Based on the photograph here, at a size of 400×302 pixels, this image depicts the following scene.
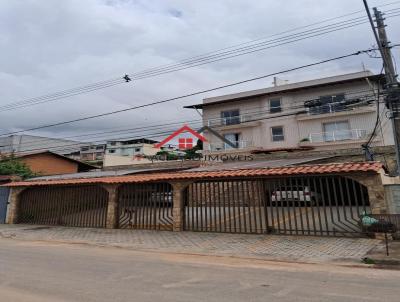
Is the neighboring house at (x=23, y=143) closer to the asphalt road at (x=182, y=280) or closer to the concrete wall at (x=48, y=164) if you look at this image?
the concrete wall at (x=48, y=164)

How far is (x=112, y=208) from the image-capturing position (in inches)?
629

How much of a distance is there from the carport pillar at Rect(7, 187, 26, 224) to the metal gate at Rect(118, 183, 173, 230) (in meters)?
8.62

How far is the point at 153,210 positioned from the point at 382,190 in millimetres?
9765

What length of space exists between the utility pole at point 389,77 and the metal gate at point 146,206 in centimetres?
954

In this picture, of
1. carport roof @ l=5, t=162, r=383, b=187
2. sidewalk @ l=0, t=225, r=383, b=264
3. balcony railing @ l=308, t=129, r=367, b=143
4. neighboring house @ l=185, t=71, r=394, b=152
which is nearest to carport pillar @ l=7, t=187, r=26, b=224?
sidewalk @ l=0, t=225, r=383, b=264

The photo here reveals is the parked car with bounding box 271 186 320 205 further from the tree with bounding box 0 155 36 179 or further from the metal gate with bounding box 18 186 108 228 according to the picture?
the tree with bounding box 0 155 36 179

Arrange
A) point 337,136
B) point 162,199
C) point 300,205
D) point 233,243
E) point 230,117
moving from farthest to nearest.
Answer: point 230,117 < point 337,136 < point 162,199 < point 300,205 < point 233,243

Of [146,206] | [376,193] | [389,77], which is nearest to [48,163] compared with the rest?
[146,206]

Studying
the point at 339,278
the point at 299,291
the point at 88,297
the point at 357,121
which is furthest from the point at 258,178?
the point at 357,121

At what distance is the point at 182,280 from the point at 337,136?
92.3 ft

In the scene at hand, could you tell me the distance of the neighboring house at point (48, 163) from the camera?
30.9 meters

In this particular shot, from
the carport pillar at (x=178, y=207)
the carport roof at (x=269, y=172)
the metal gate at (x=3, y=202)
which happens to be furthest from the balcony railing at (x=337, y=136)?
the metal gate at (x=3, y=202)

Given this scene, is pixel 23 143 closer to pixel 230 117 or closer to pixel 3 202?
pixel 3 202

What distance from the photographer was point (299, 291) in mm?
5320
